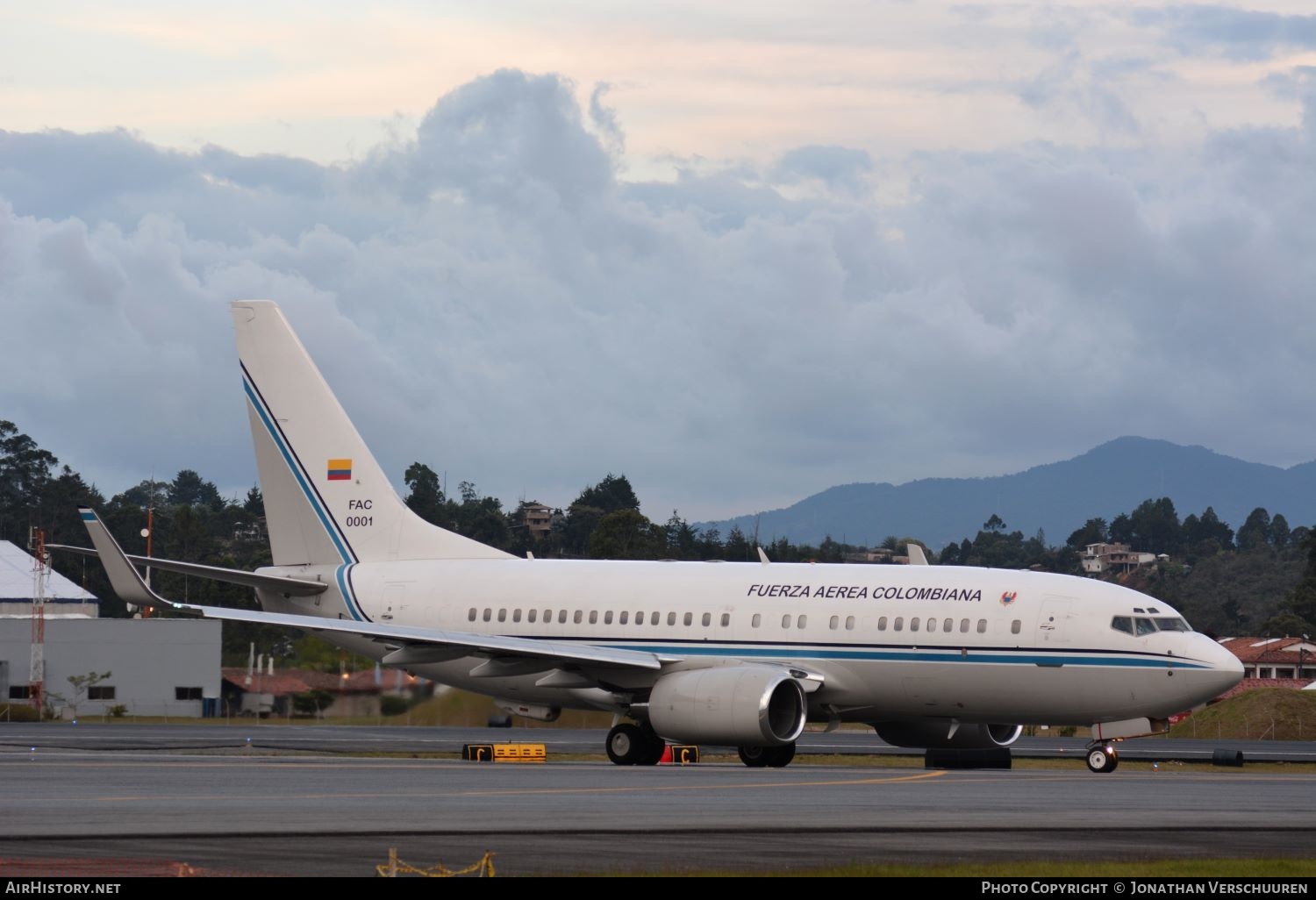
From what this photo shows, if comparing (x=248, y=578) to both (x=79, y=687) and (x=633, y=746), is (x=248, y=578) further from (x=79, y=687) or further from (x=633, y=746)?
(x=79, y=687)

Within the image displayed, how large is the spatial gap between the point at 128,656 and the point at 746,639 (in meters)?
64.1

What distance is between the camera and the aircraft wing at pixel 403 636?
3969cm

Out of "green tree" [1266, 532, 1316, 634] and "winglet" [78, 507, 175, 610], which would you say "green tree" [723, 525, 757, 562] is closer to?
"green tree" [1266, 532, 1316, 634]

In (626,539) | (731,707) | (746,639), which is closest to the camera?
(731,707)

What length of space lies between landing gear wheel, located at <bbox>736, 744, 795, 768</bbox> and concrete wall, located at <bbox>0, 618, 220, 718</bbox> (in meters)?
60.6

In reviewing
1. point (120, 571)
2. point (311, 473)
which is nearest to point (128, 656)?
point (311, 473)

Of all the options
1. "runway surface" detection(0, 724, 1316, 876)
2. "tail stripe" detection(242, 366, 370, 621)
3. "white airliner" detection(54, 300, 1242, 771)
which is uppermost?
"tail stripe" detection(242, 366, 370, 621)

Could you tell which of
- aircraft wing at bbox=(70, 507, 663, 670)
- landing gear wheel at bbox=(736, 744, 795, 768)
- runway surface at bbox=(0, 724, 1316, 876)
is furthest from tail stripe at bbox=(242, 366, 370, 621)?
landing gear wheel at bbox=(736, 744, 795, 768)

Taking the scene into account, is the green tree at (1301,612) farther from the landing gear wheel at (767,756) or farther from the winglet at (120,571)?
the winglet at (120,571)

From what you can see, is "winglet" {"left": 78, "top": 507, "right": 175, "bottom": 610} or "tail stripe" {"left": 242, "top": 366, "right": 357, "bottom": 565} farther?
"tail stripe" {"left": 242, "top": 366, "right": 357, "bottom": 565}

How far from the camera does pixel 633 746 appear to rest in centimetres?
4191

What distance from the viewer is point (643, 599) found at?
4412 cm

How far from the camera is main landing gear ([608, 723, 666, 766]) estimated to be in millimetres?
41906

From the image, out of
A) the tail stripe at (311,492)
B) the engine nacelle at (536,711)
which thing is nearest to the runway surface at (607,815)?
the engine nacelle at (536,711)
